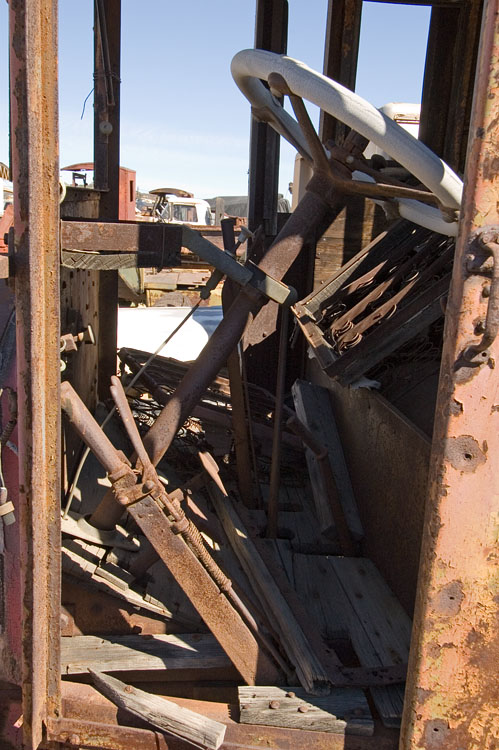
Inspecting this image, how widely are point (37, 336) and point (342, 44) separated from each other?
3544 millimetres

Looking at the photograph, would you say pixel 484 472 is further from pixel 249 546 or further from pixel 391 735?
pixel 249 546

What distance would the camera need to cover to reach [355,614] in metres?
2.47

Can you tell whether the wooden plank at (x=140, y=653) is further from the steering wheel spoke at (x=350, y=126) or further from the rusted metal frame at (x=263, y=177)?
the rusted metal frame at (x=263, y=177)

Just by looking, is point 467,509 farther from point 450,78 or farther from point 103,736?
point 450,78

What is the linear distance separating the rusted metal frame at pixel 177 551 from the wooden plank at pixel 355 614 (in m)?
0.36

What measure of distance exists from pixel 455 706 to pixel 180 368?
298 cm

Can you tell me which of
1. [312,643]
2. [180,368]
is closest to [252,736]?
[312,643]

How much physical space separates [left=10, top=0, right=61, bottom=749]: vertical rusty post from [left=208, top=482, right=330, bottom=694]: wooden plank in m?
0.74

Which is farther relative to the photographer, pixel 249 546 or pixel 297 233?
pixel 249 546

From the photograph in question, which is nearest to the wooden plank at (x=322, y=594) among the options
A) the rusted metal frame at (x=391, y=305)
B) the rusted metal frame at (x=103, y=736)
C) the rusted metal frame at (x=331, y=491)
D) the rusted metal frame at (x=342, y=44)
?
the rusted metal frame at (x=331, y=491)

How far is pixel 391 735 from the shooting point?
5.95 ft

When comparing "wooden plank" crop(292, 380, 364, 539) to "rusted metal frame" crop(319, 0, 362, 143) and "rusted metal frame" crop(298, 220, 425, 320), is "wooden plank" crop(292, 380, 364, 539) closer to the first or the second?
"rusted metal frame" crop(298, 220, 425, 320)

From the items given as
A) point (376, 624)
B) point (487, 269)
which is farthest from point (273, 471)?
point (487, 269)

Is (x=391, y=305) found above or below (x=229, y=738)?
above
